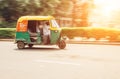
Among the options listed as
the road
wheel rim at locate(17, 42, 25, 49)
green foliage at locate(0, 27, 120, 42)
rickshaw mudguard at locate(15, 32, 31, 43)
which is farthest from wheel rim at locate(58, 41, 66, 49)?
green foliage at locate(0, 27, 120, 42)

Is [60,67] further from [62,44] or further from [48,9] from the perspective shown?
[48,9]

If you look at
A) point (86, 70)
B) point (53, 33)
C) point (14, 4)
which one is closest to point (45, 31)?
point (53, 33)

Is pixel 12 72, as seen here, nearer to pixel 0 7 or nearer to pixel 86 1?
pixel 0 7

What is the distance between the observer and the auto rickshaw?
19.6 meters

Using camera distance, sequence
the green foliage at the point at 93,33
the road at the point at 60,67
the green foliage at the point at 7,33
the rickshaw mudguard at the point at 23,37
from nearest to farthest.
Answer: the road at the point at 60,67, the rickshaw mudguard at the point at 23,37, the green foliage at the point at 93,33, the green foliage at the point at 7,33

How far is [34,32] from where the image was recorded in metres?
20.5

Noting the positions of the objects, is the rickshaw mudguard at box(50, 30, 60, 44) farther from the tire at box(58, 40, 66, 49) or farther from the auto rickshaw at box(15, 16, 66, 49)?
the tire at box(58, 40, 66, 49)

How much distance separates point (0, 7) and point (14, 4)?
1459 mm

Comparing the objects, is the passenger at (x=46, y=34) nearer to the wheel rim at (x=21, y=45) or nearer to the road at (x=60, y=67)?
the wheel rim at (x=21, y=45)

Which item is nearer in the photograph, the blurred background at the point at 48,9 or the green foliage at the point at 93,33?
the green foliage at the point at 93,33

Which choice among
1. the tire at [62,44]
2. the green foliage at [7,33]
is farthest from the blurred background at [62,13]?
the tire at [62,44]

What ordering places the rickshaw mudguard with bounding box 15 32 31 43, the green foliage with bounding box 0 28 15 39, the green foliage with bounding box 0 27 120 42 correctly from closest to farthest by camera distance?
the rickshaw mudguard with bounding box 15 32 31 43 < the green foliage with bounding box 0 27 120 42 < the green foliage with bounding box 0 28 15 39

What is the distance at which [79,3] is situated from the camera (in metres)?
43.9

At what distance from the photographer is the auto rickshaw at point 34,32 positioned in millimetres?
19578
